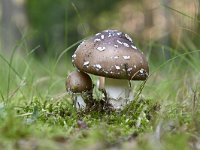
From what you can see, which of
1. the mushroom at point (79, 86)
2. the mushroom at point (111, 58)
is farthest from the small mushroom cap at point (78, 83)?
the mushroom at point (111, 58)

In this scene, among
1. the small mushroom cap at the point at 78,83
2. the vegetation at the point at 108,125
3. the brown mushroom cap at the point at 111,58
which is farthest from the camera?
the small mushroom cap at the point at 78,83

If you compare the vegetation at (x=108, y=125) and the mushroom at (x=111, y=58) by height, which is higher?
the mushroom at (x=111, y=58)

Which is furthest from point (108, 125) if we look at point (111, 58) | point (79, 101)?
point (79, 101)

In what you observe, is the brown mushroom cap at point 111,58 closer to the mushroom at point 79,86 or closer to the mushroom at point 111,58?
the mushroom at point 111,58

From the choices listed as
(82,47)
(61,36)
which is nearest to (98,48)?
(82,47)

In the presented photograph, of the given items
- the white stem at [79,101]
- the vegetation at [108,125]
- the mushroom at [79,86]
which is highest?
the mushroom at [79,86]

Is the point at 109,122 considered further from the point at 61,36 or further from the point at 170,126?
the point at 61,36
